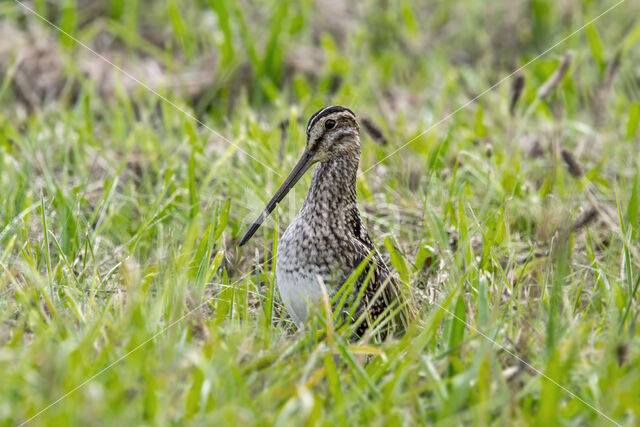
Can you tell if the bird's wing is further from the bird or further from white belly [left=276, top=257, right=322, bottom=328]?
white belly [left=276, top=257, right=322, bottom=328]

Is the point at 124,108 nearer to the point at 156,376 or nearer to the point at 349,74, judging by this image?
the point at 349,74

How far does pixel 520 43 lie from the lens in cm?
811

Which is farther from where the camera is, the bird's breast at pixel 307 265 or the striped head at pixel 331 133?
the striped head at pixel 331 133

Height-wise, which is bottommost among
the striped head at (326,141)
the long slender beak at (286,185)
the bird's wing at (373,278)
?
the bird's wing at (373,278)

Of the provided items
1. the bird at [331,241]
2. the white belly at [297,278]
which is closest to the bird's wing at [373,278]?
the bird at [331,241]

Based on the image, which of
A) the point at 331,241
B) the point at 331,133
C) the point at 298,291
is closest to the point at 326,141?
the point at 331,133

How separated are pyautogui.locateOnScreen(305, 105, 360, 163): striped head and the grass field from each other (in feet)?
1.61

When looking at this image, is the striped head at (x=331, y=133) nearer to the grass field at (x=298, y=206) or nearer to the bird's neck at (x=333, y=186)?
the bird's neck at (x=333, y=186)

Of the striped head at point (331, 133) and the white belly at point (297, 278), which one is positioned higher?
the striped head at point (331, 133)

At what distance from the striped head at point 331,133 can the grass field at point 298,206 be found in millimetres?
490

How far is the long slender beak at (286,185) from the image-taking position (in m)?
3.99

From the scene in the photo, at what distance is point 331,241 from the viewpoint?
12.4 feet

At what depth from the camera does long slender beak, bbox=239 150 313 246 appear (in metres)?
3.99

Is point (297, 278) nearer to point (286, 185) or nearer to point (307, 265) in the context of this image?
point (307, 265)
